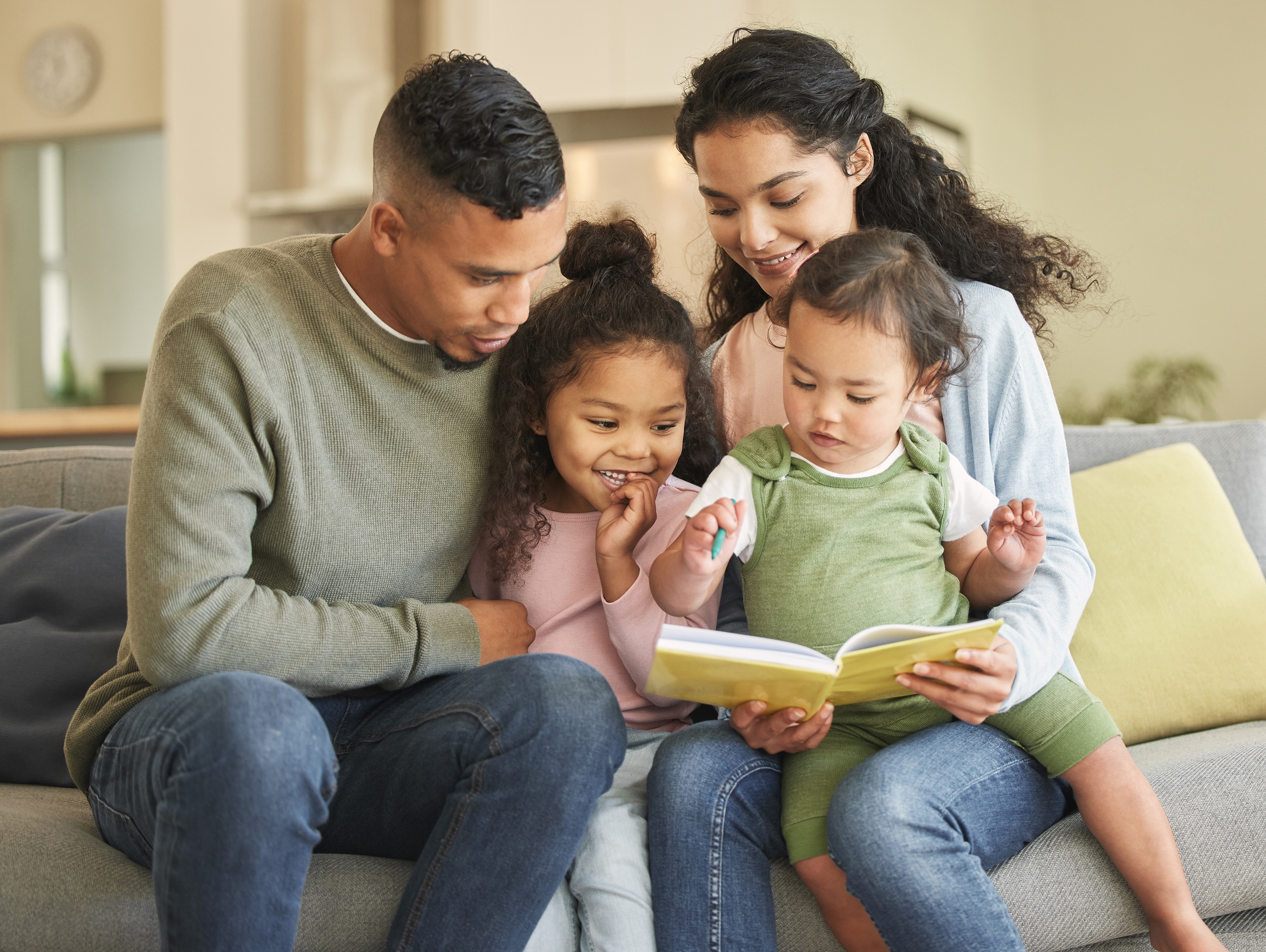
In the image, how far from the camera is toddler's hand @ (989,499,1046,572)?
1.24m

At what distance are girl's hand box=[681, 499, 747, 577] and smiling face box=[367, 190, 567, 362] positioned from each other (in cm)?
31

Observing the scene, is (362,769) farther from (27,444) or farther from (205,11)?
(205,11)

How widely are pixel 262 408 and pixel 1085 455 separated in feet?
4.59

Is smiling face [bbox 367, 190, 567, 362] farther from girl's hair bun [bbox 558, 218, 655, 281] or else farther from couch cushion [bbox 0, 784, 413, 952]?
couch cushion [bbox 0, 784, 413, 952]

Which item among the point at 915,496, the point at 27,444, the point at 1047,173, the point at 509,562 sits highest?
the point at 1047,173

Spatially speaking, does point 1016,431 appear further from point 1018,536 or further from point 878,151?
point 878,151

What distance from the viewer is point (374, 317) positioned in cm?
130

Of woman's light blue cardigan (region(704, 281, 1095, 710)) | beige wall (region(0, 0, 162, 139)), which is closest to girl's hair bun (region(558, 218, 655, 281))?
woman's light blue cardigan (region(704, 281, 1095, 710))

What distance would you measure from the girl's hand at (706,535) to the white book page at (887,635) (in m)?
0.19

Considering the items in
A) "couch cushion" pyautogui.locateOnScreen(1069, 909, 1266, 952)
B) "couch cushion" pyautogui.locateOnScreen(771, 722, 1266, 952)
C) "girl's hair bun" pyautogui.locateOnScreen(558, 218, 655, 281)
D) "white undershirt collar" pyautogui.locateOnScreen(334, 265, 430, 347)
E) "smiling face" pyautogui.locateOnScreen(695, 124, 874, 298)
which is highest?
"smiling face" pyautogui.locateOnScreen(695, 124, 874, 298)

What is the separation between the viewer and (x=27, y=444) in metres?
3.25

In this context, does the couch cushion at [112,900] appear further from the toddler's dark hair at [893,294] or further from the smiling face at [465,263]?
the toddler's dark hair at [893,294]

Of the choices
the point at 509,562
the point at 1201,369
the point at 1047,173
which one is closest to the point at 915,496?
the point at 509,562

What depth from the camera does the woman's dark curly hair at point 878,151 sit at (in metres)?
1.47
